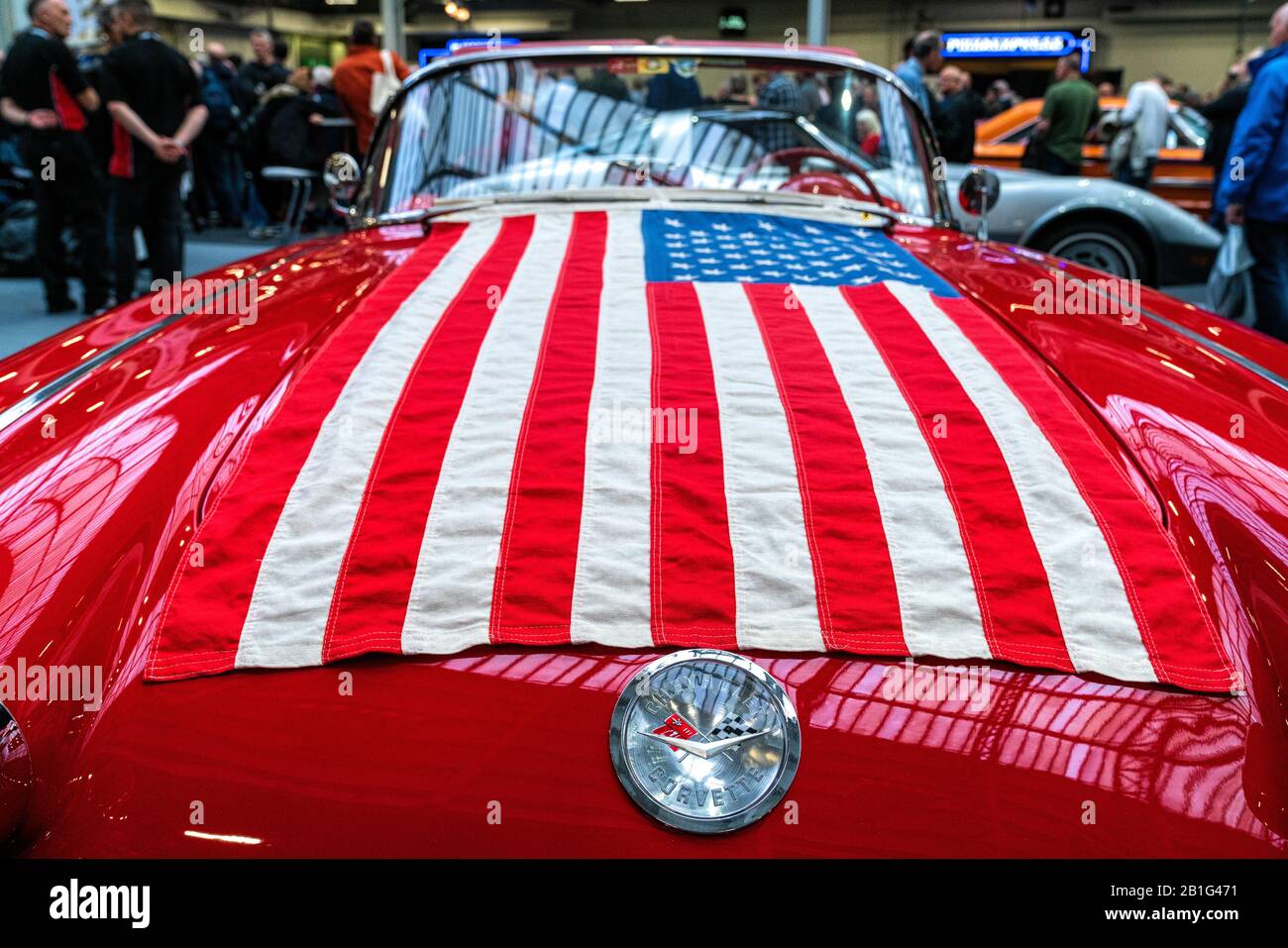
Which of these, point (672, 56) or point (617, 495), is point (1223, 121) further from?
point (617, 495)

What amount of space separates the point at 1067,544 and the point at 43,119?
6389 mm

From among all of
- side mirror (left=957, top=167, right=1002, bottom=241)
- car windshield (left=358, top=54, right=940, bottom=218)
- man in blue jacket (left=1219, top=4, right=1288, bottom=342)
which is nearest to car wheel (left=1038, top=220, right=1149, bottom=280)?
man in blue jacket (left=1219, top=4, right=1288, bottom=342)

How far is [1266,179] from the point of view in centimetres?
487

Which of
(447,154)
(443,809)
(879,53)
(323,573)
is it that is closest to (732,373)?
(323,573)

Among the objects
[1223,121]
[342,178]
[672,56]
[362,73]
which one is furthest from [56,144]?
[1223,121]

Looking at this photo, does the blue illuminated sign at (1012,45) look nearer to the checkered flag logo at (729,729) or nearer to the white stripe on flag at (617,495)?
the white stripe on flag at (617,495)

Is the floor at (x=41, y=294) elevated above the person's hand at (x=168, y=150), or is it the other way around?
the person's hand at (x=168, y=150)

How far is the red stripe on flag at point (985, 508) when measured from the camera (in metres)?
1.18

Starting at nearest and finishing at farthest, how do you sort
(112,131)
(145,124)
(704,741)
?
(704,741), (145,124), (112,131)

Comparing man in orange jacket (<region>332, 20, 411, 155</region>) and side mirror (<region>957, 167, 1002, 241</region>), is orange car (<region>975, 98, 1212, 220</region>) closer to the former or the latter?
man in orange jacket (<region>332, 20, 411, 155</region>)

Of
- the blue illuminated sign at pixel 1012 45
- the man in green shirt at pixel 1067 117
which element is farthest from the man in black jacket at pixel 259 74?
the blue illuminated sign at pixel 1012 45

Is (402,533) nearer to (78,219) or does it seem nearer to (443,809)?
(443,809)

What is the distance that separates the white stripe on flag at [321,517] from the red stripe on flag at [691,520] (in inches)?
14.6
